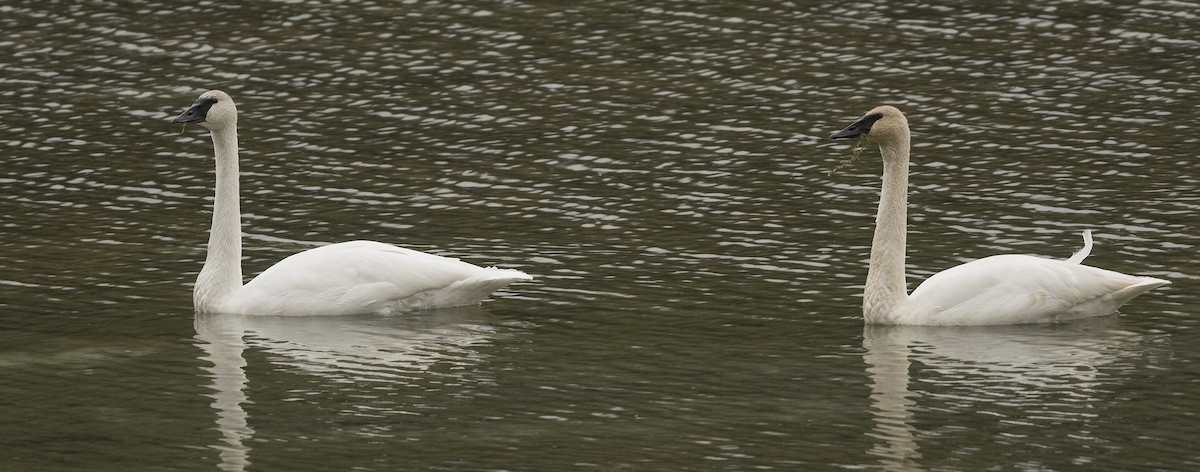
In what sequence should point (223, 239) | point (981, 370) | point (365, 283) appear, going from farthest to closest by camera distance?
point (223, 239) < point (365, 283) < point (981, 370)

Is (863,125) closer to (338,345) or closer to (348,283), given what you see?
(348,283)

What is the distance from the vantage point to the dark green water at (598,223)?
12055mm

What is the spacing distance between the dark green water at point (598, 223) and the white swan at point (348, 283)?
0.19 meters

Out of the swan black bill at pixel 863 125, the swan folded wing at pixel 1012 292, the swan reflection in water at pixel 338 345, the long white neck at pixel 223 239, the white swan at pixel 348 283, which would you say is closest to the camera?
the swan reflection in water at pixel 338 345

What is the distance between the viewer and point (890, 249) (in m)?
15.3

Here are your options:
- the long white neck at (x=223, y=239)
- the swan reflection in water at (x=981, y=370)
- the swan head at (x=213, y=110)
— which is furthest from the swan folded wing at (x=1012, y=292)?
the swan head at (x=213, y=110)

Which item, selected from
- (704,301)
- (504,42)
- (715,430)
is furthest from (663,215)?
(504,42)

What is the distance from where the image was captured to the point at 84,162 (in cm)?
2195

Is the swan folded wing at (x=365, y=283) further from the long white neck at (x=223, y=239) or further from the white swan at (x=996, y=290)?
the white swan at (x=996, y=290)

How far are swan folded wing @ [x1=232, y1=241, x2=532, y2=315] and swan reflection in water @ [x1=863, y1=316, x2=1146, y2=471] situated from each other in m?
3.20

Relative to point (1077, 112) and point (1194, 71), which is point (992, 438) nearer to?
point (1077, 112)

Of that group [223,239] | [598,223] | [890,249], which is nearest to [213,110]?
[223,239]

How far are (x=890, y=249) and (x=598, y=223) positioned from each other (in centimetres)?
407

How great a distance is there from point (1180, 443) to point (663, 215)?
8.15 m
